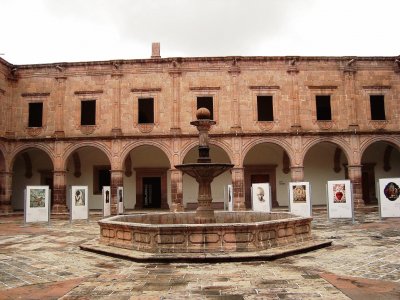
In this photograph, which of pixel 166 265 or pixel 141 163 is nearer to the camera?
pixel 166 265

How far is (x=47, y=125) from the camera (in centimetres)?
1955

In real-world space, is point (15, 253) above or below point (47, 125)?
below

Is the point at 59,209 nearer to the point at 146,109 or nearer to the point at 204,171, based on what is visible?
the point at 146,109

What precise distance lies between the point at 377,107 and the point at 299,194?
858 cm

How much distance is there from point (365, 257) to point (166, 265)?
137 inches

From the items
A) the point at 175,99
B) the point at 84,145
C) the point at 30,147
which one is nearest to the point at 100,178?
the point at 84,145

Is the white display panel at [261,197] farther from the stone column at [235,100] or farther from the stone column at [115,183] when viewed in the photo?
the stone column at [115,183]

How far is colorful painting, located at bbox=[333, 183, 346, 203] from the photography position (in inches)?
515

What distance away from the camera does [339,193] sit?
13.1m

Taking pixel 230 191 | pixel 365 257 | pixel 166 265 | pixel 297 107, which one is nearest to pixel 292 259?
pixel 365 257

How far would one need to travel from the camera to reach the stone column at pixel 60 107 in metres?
19.3

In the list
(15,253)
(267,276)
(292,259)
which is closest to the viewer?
(267,276)

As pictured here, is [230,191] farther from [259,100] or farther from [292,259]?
[292,259]

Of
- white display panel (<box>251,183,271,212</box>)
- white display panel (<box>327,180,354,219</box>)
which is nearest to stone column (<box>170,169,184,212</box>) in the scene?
white display panel (<box>251,183,271,212</box>)
